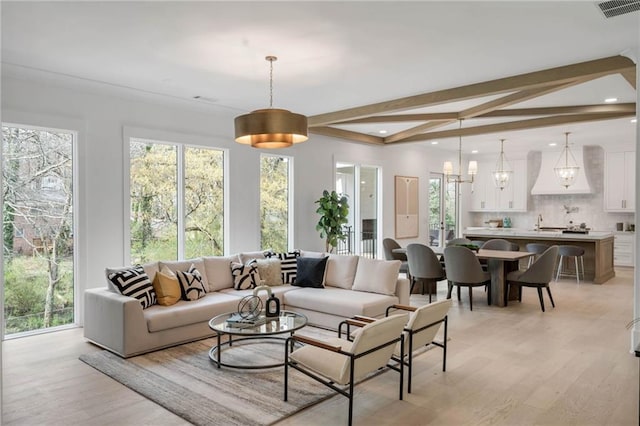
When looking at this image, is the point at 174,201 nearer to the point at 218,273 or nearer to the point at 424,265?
the point at 218,273

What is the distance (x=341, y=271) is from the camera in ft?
18.8

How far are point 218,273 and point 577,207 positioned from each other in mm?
9548

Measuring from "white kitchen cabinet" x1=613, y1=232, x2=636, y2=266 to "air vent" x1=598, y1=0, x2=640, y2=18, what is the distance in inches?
329

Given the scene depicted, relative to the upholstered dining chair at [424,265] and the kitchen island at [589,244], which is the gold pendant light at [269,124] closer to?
the upholstered dining chair at [424,265]

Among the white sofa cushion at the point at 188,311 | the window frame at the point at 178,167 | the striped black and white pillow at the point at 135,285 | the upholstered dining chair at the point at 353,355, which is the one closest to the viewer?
the upholstered dining chair at the point at 353,355

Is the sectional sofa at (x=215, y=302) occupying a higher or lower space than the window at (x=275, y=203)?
lower

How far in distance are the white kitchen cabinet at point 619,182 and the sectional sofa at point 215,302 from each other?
25.4 ft

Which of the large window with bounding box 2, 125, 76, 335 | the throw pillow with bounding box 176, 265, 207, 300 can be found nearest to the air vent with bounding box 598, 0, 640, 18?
the throw pillow with bounding box 176, 265, 207, 300

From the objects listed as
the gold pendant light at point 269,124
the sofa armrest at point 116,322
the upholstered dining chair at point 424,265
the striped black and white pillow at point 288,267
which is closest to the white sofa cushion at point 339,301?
the striped black and white pillow at point 288,267

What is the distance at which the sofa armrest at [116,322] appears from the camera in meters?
4.20

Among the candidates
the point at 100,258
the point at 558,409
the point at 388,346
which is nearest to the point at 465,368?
the point at 558,409

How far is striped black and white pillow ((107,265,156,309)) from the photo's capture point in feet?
14.7

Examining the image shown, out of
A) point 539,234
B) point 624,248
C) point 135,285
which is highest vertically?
point 539,234

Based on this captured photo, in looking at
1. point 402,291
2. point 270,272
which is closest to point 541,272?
point 402,291
